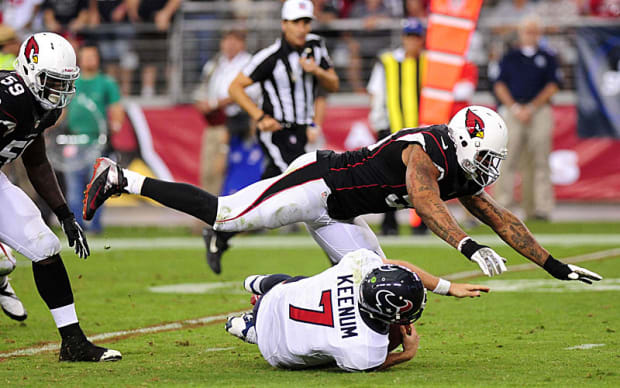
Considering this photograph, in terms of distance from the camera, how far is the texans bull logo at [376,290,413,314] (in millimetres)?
4180

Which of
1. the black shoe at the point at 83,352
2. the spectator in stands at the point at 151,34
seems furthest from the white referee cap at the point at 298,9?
the spectator in stands at the point at 151,34

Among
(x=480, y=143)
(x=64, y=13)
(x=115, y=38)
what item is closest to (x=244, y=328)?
(x=480, y=143)

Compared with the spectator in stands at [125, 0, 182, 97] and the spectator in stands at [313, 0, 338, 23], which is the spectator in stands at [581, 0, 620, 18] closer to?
the spectator in stands at [313, 0, 338, 23]

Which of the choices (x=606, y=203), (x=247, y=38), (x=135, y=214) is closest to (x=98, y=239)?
(x=135, y=214)

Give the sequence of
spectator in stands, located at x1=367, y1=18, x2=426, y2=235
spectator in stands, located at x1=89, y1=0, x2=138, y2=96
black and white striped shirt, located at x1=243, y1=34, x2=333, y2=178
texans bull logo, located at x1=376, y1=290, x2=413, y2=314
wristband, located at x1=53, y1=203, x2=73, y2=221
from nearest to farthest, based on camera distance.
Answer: texans bull logo, located at x1=376, y1=290, x2=413, y2=314 < wristband, located at x1=53, y1=203, x2=73, y2=221 < black and white striped shirt, located at x1=243, y1=34, x2=333, y2=178 < spectator in stands, located at x1=367, y1=18, x2=426, y2=235 < spectator in stands, located at x1=89, y1=0, x2=138, y2=96

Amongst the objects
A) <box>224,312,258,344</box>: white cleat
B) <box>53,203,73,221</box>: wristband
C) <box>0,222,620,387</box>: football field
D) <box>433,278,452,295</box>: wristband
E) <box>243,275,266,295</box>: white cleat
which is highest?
<box>53,203,73,221</box>: wristband

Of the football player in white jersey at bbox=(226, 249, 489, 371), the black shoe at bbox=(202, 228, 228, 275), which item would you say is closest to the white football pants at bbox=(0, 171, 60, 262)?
the football player in white jersey at bbox=(226, 249, 489, 371)

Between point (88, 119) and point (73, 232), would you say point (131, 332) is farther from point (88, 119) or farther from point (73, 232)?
point (88, 119)

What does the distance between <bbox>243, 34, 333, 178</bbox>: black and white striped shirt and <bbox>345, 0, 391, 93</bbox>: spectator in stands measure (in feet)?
22.2

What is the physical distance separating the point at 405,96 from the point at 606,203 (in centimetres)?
405

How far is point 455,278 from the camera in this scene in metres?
7.92

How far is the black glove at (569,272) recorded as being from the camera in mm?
4840

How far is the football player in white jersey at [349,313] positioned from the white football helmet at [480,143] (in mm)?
639

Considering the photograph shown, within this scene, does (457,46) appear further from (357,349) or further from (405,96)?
(357,349)
